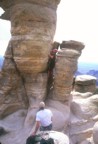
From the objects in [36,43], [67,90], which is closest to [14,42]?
[36,43]

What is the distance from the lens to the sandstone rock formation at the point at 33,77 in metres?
13.1

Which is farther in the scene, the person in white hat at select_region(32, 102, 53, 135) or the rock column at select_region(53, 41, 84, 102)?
the rock column at select_region(53, 41, 84, 102)

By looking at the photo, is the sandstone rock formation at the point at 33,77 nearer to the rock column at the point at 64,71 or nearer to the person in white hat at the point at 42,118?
the rock column at the point at 64,71

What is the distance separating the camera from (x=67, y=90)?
14008 millimetres

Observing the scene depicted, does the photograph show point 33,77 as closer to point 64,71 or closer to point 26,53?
point 26,53

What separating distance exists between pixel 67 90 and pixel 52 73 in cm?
124

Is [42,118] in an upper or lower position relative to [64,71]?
lower

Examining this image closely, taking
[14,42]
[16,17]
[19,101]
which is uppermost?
[16,17]

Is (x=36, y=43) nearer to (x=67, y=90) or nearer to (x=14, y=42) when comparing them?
(x=14, y=42)

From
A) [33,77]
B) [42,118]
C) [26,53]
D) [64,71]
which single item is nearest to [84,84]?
[64,71]

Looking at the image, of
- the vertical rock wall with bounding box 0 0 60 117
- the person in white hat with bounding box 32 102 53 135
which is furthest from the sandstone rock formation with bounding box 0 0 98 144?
the person in white hat with bounding box 32 102 53 135

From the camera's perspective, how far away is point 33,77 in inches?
546

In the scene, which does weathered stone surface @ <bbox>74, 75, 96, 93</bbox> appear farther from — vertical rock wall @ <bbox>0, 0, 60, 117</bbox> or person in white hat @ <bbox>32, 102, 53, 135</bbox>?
person in white hat @ <bbox>32, 102, 53, 135</bbox>

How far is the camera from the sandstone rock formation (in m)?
13.1
